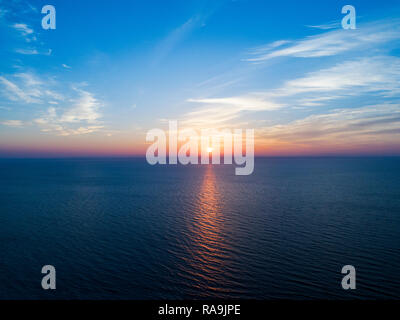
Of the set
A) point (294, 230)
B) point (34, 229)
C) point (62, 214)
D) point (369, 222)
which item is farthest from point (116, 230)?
point (369, 222)

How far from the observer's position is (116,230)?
3978cm

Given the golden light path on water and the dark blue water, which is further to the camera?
the golden light path on water

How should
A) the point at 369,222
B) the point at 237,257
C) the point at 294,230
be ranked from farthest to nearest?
the point at 369,222 < the point at 294,230 < the point at 237,257

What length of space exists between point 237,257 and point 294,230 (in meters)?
14.1

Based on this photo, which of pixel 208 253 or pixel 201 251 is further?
pixel 201 251

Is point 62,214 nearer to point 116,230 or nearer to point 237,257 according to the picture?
point 116,230

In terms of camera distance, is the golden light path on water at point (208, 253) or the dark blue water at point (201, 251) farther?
the golden light path on water at point (208, 253)

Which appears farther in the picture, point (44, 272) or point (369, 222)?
point (369, 222)

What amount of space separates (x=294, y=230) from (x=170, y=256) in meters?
21.0
